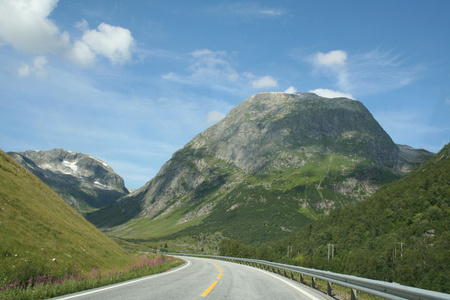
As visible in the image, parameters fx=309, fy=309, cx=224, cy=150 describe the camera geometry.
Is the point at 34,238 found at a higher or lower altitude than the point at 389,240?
higher

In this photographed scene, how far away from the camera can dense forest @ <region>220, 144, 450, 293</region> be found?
78438mm

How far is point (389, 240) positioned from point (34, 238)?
124423mm

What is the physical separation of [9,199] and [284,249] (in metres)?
150

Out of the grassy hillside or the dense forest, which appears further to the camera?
the dense forest

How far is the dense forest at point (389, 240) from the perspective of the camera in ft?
257

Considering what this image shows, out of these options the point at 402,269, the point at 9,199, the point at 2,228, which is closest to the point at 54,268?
the point at 2,228

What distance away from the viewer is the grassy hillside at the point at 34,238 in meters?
16.6

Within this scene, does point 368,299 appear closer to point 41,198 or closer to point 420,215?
point 41,198

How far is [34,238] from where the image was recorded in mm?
21141

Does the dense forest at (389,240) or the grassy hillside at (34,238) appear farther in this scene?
the dense forest at (389,240)

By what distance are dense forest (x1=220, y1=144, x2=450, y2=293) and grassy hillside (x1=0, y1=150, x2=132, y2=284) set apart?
51929mm

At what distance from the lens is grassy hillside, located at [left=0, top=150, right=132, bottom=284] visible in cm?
1658

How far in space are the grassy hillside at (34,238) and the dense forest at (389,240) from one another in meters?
51.9

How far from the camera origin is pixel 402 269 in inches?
3201
